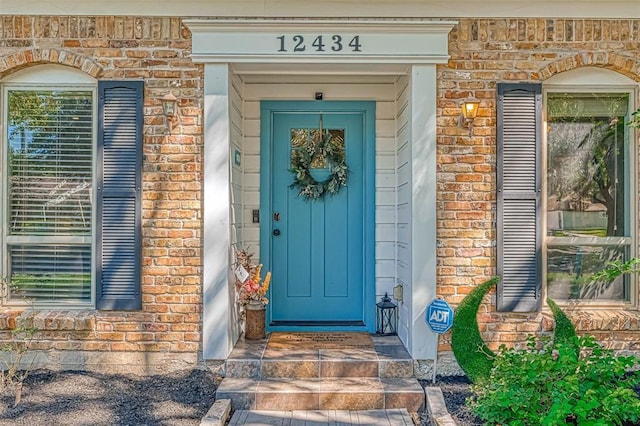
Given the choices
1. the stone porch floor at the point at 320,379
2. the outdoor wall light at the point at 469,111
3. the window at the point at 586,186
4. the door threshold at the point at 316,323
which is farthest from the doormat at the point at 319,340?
the outdoor wall light at the point at 469,111

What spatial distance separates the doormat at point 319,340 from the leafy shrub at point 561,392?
1.36m

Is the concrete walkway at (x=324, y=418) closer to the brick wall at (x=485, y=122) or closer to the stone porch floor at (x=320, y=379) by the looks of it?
the stone porch floor at (x=320, y=379)

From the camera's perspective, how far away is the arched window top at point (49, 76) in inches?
166

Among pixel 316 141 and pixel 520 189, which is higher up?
pixel 316 141

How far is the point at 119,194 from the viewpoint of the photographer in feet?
13.5

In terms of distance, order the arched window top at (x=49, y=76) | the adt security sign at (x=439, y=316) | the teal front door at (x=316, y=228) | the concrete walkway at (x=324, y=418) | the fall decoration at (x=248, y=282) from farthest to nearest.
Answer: the teal front door at (x=316, y=228), the fall decoration at (x=248, y=282), the arched window top at (x=49, y=76), the adt security sign at (x=439, y=316), the concrete walkway at (x=324, y=418)

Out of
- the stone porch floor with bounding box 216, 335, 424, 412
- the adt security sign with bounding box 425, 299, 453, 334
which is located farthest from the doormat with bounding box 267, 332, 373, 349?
the adt security sign with bounding box 425, 299, 453, 334

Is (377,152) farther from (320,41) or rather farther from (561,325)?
(561,325)

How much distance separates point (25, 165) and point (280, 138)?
7.01 ft

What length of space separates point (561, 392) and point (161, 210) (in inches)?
119

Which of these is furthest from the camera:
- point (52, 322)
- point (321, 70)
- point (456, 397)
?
point (321, 70)

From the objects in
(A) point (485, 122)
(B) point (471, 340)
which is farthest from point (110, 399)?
(A) point (485, 122)

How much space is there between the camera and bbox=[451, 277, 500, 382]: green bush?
389 centimetres

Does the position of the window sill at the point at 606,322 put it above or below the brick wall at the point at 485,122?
below
